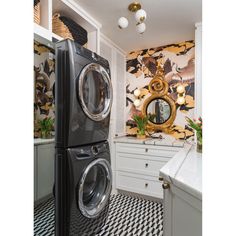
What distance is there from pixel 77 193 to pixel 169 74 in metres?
2.41

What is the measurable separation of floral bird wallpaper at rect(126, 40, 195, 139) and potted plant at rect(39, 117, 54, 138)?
2.13 metres

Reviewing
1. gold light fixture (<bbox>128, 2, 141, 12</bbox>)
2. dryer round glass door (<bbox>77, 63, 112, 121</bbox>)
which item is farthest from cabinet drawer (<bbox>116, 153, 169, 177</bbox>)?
gold light fixture (<bbox>128, 2, 141, 12</bbox>)

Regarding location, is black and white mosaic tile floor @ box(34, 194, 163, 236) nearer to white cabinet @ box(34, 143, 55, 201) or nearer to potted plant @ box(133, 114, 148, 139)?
white cabinet @ box(34, 143, 55, 201)

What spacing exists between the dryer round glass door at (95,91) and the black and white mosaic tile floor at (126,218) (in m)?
0.77

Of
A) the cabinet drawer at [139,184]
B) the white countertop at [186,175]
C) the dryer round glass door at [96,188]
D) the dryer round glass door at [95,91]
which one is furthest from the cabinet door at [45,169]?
the cabinet drawer at [139,184]

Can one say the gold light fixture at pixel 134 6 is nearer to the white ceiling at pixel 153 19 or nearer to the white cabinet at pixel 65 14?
the white ceiling at pixel 153 19

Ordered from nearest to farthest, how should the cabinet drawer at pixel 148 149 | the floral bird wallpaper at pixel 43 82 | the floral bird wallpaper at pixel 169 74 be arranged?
the floral bird wallpaper at pixel 43 82 < the cabinet drawer at pixel 148 149 < the floral bird wallpaper at pixel 169 74

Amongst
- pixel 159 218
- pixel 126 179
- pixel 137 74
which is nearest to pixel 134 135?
pixel 126 179

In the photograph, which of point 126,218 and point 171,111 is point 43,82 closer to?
point 126,218

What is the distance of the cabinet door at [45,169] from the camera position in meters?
1.29

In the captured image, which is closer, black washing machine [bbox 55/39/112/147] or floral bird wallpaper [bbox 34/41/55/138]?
floral bird wallpaper [bbox 34/41/55/138]

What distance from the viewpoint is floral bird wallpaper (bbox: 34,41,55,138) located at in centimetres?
125

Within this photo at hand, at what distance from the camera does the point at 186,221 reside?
3.07ft
